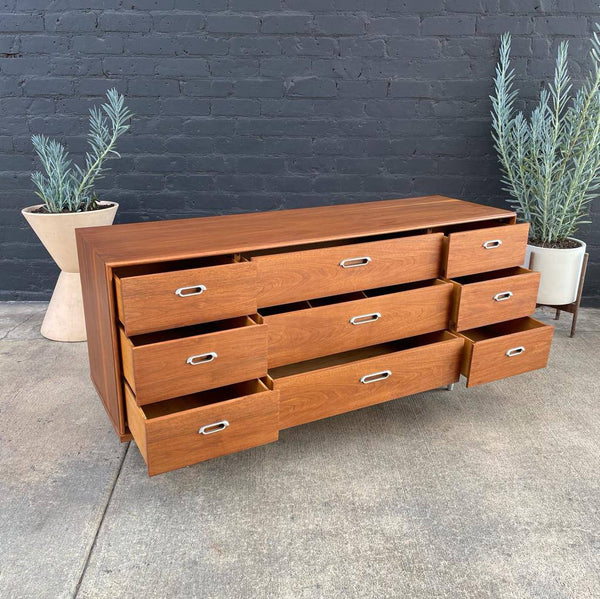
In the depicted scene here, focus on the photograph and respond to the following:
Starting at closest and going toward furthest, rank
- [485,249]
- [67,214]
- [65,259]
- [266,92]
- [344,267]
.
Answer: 1. [344,267]
2. [485,249]
3. [67,214]
4. [65,259]
5. [266,92]

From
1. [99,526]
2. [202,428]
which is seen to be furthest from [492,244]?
[99,526]

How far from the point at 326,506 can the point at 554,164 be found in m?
1.77

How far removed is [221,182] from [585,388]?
1.76m

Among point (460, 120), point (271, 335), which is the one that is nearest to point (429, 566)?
point (271, 335)

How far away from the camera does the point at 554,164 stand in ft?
8.27

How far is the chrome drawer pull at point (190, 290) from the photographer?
58.1 inches

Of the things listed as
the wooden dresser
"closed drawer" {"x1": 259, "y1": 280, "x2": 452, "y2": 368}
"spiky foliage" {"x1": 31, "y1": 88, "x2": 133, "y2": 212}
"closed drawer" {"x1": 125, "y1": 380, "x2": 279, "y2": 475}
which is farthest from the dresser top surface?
"spiky foliage" {"x1": 31, "y1": 88, "x2": 133, "y2": 212}

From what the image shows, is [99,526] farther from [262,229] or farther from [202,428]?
[262,229]

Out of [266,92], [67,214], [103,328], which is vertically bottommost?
[103,328]

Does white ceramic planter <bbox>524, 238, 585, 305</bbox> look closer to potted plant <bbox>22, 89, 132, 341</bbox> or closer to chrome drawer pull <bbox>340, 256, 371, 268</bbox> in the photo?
chrome drawer pull <bbox>340, 256, 371, 268</bbox>

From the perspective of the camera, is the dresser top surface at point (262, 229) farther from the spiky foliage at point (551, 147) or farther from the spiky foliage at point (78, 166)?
the spiky foliage at point (78, 166)

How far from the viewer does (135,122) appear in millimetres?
2676

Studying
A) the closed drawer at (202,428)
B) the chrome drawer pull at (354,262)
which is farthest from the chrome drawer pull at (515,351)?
the closed drawer at (202,428)

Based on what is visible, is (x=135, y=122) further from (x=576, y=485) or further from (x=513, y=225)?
(x=576, y=485)
